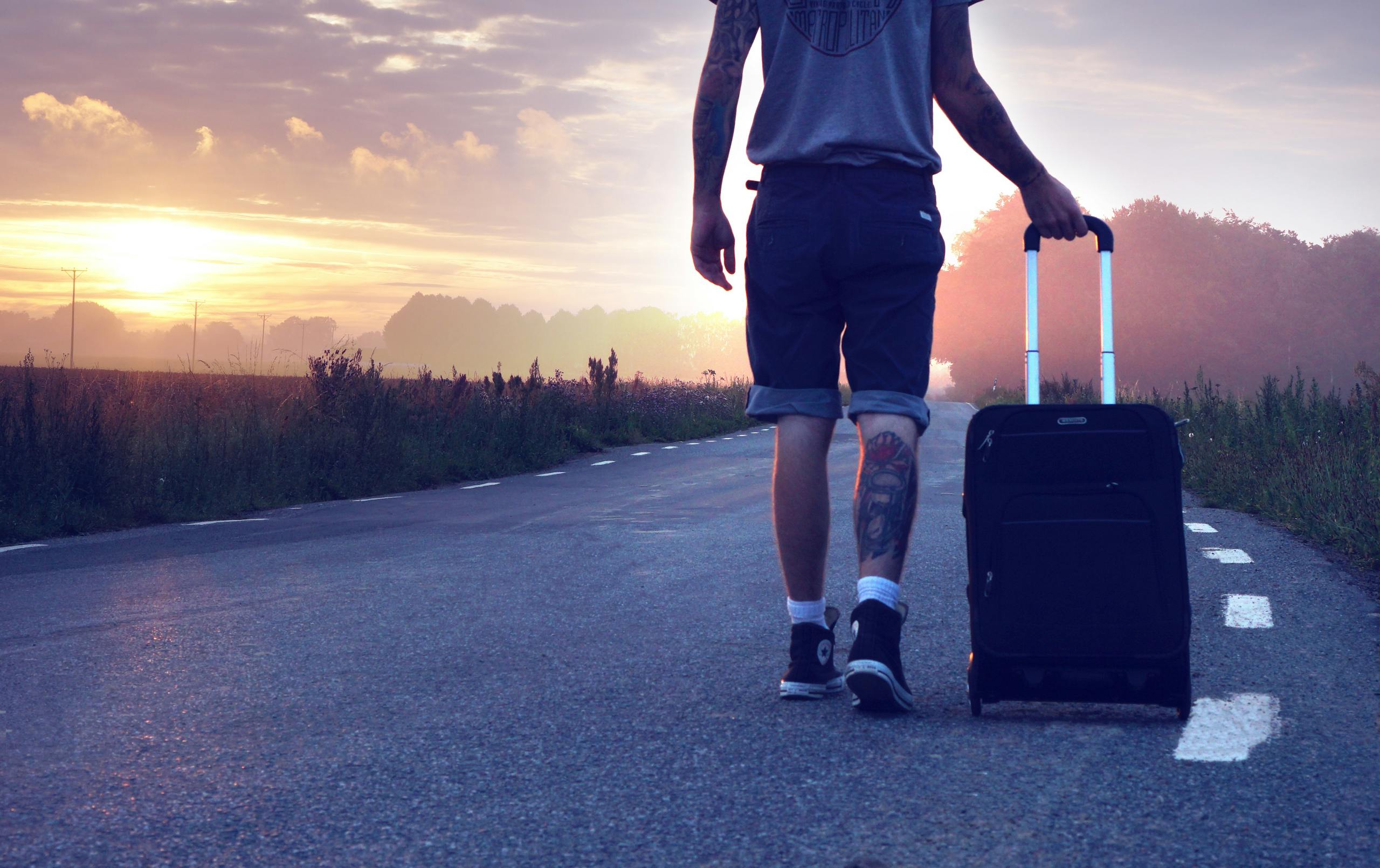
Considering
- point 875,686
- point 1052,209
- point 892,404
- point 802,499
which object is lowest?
point 875,686

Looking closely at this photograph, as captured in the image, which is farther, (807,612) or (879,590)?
(807,612)

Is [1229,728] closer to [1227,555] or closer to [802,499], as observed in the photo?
[802,499]

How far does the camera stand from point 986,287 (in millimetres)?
69688

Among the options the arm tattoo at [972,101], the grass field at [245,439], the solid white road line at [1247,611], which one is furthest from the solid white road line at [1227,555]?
the grass field at [245,439]

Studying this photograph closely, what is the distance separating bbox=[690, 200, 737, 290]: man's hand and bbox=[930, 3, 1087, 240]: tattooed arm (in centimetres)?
69

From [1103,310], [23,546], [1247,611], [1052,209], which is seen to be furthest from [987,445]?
[23,546]

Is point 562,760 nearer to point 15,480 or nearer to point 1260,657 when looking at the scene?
point 1260,657

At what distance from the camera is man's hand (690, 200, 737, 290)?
341 centimetres

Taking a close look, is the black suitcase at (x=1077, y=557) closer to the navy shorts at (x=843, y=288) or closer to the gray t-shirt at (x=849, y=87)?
the navy shorts at (x=843, y=288)

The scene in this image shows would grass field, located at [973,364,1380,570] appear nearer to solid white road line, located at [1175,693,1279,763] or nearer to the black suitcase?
solid white road line, located at [1175,693,1279,763]

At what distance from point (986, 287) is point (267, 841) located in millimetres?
70466

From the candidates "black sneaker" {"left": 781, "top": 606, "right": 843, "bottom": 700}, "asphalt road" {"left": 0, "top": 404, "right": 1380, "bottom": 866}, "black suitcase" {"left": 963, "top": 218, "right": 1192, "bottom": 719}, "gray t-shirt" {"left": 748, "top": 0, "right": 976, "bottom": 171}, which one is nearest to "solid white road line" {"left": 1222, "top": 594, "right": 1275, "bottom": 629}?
"asphalt road" {"left": 0, "top": 404, "right": 1380, "bottom": 866}

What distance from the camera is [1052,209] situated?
10.8 ft

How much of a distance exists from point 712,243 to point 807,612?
3.47 ft
